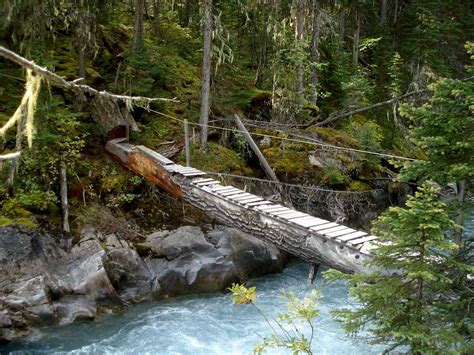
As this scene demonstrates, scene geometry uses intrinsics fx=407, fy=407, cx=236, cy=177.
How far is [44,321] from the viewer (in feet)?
A: 24.0

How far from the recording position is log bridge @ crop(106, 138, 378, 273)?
18.8 ft

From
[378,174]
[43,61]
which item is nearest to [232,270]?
[43,61]

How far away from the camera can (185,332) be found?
7.66 m

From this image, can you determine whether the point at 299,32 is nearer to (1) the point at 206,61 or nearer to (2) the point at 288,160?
(1) the point at 206,61

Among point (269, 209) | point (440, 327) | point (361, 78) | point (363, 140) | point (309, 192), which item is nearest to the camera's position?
point (440, 327)

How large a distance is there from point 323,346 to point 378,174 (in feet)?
27.8

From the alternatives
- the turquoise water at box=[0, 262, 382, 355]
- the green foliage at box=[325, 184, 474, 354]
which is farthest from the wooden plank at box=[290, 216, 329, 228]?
the turquoise water at box=[0, 262, 382, 355]

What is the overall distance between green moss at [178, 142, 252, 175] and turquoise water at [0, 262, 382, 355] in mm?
4224

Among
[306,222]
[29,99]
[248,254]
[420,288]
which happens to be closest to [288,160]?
[248,254]

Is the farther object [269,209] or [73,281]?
[73,281]

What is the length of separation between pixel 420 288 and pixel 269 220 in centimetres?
308

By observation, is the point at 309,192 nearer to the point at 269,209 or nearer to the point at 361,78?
the point at 269,209

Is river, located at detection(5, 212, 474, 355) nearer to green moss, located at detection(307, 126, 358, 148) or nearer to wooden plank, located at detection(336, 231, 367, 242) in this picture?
wooden plank, located at detection(336, 231, 367, 242)

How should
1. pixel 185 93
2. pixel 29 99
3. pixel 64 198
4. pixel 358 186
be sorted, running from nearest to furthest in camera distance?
1. pixel 29 99
2. pixel 64 198
3. pixel 358 186
4. pixel 185 93
